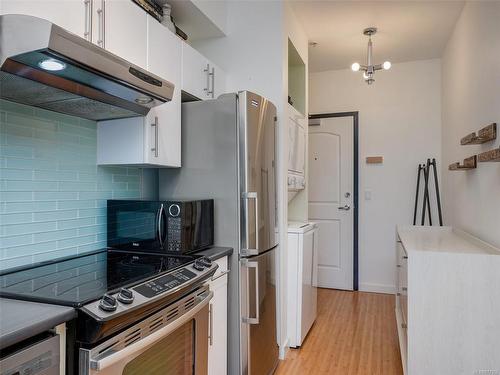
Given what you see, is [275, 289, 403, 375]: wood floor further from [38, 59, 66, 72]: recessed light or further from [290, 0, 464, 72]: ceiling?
[290, 0, 464, 72]: ceiling

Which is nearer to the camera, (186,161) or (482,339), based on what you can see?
(482,339)

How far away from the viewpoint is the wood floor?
249cm

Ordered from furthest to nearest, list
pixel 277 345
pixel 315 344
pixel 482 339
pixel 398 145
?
1. pixel 398 145
2. pixel 315 344
3. pixel 277 345
4. pixel 482 339

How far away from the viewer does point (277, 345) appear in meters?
2.52

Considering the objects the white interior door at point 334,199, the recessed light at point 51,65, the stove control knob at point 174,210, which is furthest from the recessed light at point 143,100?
the white interior door at point 334,199

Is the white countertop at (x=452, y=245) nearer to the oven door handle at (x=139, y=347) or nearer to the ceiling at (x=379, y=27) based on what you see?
the oven door handle at (x=139, y=347)

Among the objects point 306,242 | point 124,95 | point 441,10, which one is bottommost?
point 306,242

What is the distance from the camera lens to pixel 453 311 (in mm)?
1880

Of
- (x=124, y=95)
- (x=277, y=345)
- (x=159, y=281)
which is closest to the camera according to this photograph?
(x=159, y=281)

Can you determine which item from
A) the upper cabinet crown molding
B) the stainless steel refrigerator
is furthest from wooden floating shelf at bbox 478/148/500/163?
the upper cabinet crown molding

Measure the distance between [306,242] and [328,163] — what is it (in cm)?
184

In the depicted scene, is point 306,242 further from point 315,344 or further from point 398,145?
point 398,145

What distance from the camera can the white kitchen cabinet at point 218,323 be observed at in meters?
1.83

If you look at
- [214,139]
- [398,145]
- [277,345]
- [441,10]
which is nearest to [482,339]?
[277,345]
